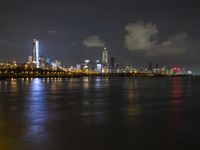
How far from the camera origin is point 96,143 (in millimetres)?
15398

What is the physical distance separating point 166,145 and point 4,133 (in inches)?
311

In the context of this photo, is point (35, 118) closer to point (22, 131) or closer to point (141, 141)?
point (22, 131)

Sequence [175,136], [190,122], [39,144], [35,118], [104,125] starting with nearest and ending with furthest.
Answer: [39,144]
[175,136]
[104,125]
[190,122]
[35,118]

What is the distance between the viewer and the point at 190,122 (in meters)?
21.7

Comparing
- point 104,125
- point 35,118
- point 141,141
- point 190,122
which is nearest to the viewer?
point 141,141

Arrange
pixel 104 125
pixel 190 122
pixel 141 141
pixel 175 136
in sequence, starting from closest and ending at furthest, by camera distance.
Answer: pixel 141 141
pixel 175 136
pixel 104 125
pixel 190 122

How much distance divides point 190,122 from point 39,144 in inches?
421

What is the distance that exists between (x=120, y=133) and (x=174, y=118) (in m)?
7.16

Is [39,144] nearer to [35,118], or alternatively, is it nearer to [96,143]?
[96,143]

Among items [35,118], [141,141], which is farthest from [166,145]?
[35,118]

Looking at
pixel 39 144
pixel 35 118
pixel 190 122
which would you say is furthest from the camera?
pixel 35 118

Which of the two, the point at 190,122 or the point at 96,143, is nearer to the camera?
the point at 96,143

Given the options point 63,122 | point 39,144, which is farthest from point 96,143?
point 63,122

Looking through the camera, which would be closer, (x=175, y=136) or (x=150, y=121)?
(x=175, y=136)
